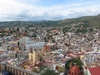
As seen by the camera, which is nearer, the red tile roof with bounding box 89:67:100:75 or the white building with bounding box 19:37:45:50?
the red tile roof with bounding box 89:67:100:75

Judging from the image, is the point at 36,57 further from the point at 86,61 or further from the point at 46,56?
the point at 86,61

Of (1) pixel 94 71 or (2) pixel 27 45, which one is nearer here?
(1) pixel 94 71

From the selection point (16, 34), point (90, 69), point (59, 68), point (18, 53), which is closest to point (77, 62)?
point (59, 68)

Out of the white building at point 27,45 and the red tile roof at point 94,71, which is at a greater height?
the red tile roof at point 94,71

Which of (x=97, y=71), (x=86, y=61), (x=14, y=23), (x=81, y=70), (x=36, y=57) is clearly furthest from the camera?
(x=14, y=23)

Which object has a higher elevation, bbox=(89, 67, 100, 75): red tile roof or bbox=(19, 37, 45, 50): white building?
bbox=(89, 67, 100, 75): red tile roof

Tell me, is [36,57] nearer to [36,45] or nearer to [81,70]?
[81,70]

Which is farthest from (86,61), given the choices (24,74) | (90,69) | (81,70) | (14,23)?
(14,23)

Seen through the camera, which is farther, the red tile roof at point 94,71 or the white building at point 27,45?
the white building at point 27,45

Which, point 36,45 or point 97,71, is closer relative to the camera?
point 97,71

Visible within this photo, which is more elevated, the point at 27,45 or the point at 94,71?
the point at 94,71

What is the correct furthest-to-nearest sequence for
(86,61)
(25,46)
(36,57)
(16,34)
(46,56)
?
(16,34) < (25,46) < (46,56) < (36,57) < (86,61)
